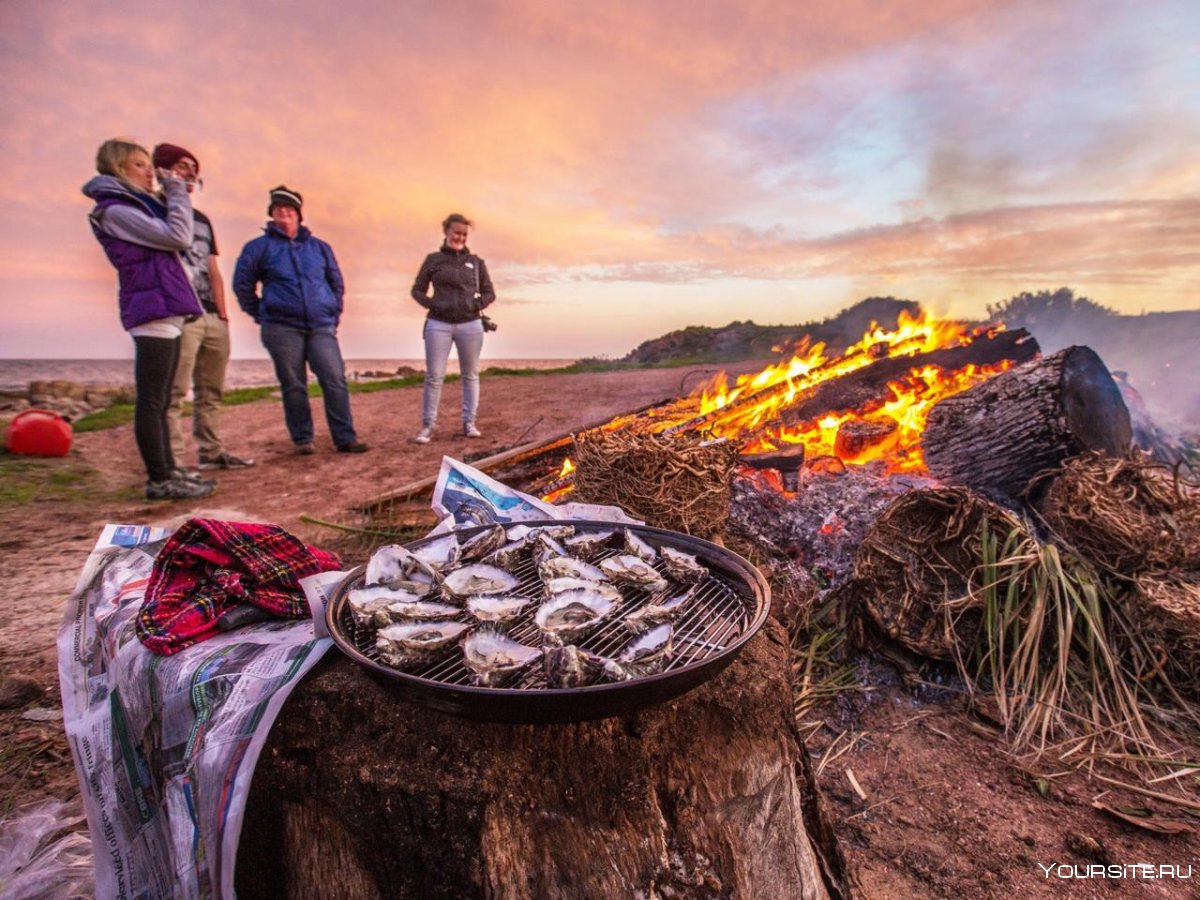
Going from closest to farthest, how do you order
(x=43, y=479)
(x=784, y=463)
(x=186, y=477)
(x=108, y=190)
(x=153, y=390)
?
1. (x=108, y=190)
2. (x=784, y=463)
3. (x=153, y=390)
4. (x=186, y=477)
5. (x=43, y=479)

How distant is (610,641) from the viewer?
175 cm

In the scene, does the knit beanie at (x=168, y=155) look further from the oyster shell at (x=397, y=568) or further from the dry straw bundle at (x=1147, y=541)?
the dry straw bundle at (x=1147, y=541)

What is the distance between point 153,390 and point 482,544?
5.05 meters

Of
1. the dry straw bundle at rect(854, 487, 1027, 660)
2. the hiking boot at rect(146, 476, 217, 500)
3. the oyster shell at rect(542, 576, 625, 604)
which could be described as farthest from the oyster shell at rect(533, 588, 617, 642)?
the hiking boot at rect(146, 476, 217, 500)

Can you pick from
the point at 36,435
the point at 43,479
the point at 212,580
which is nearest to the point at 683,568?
the point at 212,580

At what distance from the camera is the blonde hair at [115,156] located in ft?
16.0

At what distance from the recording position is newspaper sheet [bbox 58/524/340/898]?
1.55 metres

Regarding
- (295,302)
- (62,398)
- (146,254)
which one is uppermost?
(146,254)

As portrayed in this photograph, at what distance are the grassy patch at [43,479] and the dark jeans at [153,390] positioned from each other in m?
1.27

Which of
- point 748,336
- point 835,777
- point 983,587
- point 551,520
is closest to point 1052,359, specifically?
point 983,587

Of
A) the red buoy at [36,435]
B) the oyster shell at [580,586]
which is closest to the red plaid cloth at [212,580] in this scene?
the oyster shell at [580,586]

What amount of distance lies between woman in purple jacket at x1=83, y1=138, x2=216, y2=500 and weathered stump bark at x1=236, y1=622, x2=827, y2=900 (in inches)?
201

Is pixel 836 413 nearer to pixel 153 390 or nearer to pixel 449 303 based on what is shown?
pixel 449 303

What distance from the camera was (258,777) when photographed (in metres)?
1.62
